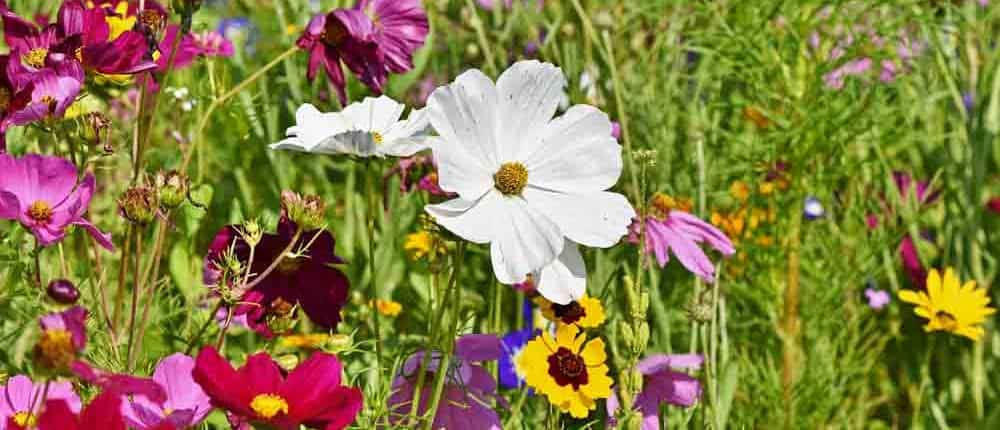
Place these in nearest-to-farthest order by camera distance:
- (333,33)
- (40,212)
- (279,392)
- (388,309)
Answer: (279,392) → (40,212) → (333,33) → (388,309)

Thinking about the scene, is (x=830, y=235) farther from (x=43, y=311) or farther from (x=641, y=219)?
(x=43, y=311)

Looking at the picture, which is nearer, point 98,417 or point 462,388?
point 98,417

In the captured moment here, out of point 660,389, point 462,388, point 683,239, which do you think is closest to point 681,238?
point 683,239

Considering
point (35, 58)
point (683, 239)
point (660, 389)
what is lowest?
point (660, 389)

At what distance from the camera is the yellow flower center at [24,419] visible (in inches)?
24.0

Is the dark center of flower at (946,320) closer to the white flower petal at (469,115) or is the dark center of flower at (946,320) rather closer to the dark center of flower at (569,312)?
the dark center of flower at (569,312)

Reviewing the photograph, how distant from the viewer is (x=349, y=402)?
24.5 inches

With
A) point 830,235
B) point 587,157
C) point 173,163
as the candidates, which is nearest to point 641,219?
point 587,157

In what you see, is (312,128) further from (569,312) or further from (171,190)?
(569,312)

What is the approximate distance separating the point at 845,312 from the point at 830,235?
4.1 inches

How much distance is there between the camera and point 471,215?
0.66 meters

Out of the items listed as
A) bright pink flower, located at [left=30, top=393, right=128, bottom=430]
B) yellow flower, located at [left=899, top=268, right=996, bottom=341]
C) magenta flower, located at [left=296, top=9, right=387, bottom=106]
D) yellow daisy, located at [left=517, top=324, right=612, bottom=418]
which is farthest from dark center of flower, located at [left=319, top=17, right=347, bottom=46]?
yellow flower, located at [left=899, top=268, right=996, bottom=341]

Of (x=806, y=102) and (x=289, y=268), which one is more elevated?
(x=806, y=102)

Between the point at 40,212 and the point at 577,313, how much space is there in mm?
362
